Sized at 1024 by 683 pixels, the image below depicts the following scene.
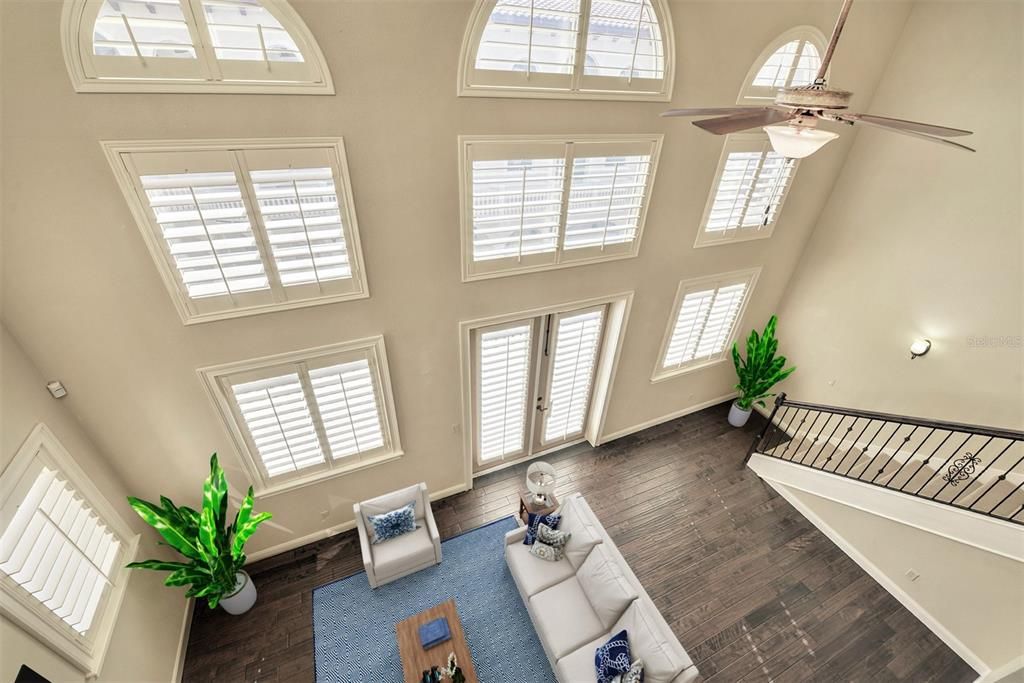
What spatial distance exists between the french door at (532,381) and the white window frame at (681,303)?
896 millimetres

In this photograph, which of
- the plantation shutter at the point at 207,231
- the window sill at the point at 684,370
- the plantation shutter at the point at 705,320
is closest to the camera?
the plantation shutter at the point at 207,231

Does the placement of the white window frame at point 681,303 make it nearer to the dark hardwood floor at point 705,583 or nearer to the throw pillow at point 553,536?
the dark hardwood floor at point 705,583

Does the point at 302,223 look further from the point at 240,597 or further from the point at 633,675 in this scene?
the point at 633,675

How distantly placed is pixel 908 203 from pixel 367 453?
625 centimetres

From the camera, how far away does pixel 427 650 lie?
3.40 meters

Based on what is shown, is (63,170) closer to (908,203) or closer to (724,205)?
(724,205)

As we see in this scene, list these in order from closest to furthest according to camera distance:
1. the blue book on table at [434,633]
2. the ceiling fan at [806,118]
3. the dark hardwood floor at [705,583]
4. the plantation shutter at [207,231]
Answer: the ceiling fan at [806,118]
the plantation shutter at [207,231]
the blue book on table at [434,633]
the dark hardwood floor at [705,583]

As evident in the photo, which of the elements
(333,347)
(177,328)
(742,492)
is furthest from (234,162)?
(742,492)

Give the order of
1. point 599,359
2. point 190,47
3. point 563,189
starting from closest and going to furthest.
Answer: point 190,47 < point 563,189 < point 599,359

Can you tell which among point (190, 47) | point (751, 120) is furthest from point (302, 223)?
point (751, 120)

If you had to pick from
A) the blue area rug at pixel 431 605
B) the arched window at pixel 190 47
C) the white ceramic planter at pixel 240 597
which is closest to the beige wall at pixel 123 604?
→ the white ceramic planter at pixel 240 597

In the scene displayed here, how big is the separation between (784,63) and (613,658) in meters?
5.33

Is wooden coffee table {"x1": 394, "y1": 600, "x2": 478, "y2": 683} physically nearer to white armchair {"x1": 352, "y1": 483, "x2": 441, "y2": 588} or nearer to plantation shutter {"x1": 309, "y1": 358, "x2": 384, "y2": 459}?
white armchair {"x1": 352, "y1": 483, "x2": 441, "y2": 588}

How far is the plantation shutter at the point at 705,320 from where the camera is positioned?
515 centimetres
